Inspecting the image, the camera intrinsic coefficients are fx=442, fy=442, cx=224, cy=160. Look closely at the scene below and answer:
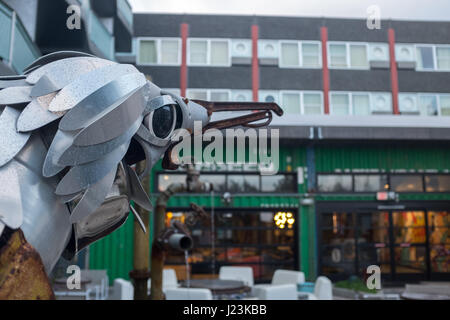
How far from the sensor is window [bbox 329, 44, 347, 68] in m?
14.4

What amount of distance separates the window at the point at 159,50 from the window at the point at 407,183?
301 inches

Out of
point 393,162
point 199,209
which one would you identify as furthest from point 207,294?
point 393,162

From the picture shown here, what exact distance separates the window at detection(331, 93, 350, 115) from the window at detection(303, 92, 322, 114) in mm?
461

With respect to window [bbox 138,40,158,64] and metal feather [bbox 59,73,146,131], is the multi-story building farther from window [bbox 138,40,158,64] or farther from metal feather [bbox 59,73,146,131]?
metal feather [bbox 59,73,146,131]

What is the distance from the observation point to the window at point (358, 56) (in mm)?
14453

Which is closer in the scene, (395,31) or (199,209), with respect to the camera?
(199,209)

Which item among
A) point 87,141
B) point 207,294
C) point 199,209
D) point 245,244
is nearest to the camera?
point 87,141

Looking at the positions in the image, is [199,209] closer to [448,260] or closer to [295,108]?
[295,108]

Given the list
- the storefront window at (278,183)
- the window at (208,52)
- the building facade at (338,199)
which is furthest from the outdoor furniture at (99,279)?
the window at (208,52)

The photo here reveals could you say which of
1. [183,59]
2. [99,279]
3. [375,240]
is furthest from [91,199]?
[183,59]

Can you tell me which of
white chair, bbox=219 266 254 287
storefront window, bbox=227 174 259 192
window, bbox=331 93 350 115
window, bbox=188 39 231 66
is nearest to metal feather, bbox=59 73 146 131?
white chair, bbox=219 266 254 287

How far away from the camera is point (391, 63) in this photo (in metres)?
14.0

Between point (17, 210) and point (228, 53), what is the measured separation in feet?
44.1

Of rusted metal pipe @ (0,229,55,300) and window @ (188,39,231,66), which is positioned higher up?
window @ (188,39,231,66)
